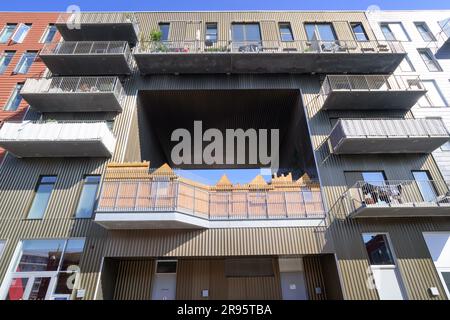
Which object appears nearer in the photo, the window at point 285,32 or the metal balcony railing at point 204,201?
the metal balcony railing at point 204,201

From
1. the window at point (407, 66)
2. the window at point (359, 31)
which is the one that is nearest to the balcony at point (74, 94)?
the window at point (359, 31)

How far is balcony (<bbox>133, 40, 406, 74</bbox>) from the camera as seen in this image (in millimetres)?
16234

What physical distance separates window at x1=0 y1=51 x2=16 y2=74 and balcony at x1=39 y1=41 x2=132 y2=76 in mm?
4753

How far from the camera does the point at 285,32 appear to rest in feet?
64.3

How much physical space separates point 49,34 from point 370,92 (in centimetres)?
2540

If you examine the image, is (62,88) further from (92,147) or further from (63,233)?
(63,233)

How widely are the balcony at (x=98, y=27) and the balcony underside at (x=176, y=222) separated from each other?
14.1 meters

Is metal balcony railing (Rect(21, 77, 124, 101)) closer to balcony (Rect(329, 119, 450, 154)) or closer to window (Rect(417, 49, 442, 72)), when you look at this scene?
balcony (Rect(329, 119, 450, 154))

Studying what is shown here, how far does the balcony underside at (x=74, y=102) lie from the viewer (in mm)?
14758

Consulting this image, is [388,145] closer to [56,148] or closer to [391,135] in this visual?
[391,135]

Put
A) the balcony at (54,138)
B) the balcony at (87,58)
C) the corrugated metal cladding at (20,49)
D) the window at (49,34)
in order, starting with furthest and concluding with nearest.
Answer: the window at (49,34) → the corrugated metal cladding at (20,49) → the balcony at (87,58) → the balcony at (54,138)

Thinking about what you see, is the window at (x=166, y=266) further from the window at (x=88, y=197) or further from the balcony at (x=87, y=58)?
the balcony at (x=87, y=58)

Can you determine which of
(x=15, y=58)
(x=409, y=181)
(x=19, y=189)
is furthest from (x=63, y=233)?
(x=409, y=181)

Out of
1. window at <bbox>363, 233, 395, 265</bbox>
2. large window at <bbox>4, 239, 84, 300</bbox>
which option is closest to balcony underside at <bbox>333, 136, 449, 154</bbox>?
window at <bbox>363, 233, 395, 265</bbox>
